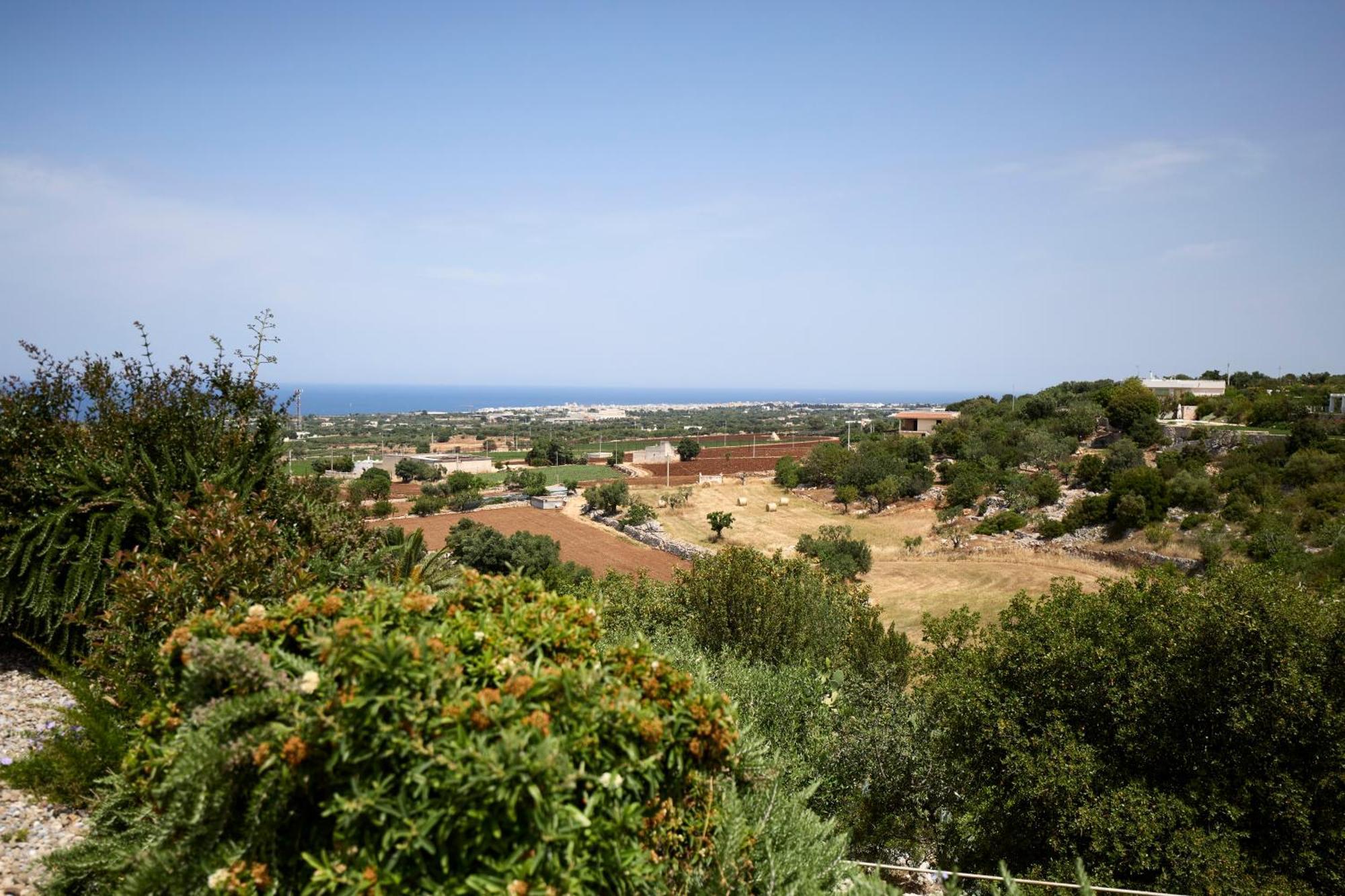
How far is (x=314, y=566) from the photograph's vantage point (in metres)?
4.66

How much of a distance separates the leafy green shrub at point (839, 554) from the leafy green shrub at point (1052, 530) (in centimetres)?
781

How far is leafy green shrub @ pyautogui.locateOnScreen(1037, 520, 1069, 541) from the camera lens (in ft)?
107

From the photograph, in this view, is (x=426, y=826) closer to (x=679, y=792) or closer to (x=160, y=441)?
(x=679, y=792)

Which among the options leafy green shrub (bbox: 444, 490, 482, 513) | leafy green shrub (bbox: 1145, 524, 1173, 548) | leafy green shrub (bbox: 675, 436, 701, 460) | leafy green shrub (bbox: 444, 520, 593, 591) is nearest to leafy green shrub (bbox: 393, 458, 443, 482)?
leafy green shrub (bbox: 444, 490, 482, 513)

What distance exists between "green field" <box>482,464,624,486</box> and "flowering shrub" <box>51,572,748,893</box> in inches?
2282

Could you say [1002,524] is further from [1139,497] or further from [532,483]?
[532,483]

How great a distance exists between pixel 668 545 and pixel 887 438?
27557mm

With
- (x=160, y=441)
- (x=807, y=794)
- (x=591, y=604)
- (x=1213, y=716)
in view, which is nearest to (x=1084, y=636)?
(x=1213, y=716)

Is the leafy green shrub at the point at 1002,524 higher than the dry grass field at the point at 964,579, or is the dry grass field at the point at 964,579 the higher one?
the leafy green shrub at the point at 1002,524

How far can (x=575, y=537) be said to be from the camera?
40156 millimetres

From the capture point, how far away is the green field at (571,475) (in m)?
63.1

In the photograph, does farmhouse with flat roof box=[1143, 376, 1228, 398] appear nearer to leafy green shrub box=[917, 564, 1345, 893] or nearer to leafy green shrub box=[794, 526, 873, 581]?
leafy green shrub box=[794, 526, 873, 581]

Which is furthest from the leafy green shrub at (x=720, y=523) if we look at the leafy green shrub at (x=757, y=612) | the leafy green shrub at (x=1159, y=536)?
the leafy green shrub at (x=757, y=612)

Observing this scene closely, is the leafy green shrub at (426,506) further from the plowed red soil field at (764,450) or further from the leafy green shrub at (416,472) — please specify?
the plowed red soil field at (764,450)
